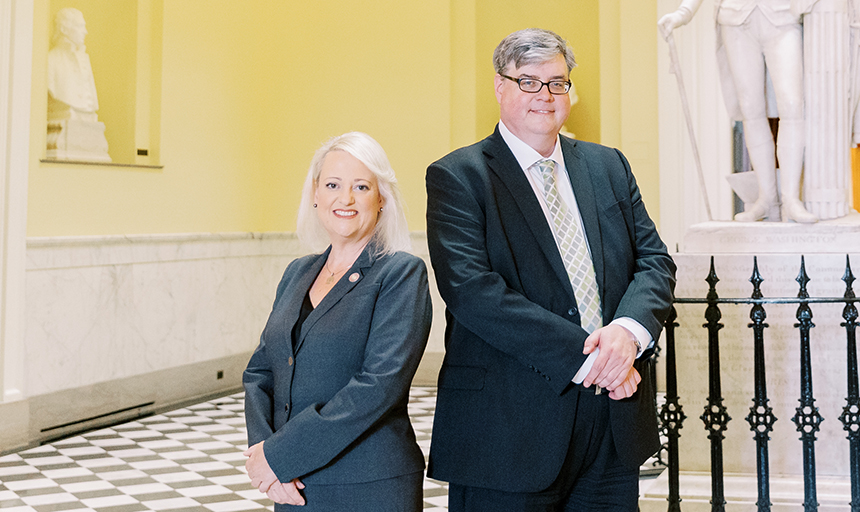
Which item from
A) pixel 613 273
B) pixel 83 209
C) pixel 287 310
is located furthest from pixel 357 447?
pixel 83 209

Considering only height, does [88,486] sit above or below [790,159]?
below

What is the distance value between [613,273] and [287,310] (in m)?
0.88

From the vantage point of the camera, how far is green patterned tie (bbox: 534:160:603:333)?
244 cm

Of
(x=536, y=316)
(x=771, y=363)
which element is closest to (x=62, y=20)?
(x=771, y=363)

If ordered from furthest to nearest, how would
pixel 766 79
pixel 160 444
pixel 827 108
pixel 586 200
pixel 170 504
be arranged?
pixel 160 444
pixel 170 504
pixel 766 79
pixel 827 108
pixel 586 200

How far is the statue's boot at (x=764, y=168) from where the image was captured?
453cm

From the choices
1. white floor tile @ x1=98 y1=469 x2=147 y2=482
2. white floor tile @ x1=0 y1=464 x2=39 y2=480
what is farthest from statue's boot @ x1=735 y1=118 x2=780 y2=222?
white floor tile @ x1=0 y1=464 x2=39 y2=480

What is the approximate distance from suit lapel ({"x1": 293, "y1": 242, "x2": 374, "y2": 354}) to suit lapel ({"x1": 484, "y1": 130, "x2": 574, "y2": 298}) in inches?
16.5

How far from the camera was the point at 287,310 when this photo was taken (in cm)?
242

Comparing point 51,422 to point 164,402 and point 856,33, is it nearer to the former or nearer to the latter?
point 164,402

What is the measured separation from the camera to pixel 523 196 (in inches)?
97.1

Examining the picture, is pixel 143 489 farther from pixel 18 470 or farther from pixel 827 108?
pixel 827 108

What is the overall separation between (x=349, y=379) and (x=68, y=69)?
5.78 meters

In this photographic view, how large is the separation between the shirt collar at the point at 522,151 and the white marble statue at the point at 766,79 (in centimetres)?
210
